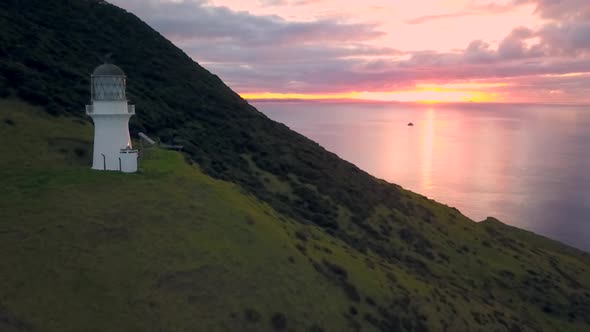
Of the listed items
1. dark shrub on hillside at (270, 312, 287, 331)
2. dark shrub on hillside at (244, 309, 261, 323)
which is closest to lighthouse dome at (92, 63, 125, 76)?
dark shrub on hillside at (244, 309, 261, 323)

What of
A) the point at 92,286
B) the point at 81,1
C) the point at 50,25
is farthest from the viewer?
the point at 81,1

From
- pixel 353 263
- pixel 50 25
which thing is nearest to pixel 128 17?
pixel 50 25

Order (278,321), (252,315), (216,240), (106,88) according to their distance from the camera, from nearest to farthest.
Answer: (252,315) → (278,321) → (216,240) → (106,88)

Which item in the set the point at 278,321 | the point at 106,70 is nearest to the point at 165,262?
the point at 278,321

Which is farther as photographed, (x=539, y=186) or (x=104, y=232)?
(x=539, y=186)

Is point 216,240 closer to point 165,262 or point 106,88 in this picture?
point 165,262

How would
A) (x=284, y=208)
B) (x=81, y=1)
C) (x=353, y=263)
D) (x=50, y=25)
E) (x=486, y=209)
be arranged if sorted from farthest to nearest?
(x=486, y=209) < (x=81, y=1) < (x=50, y=25) < (x=284, y=208) < (x=353, y=263)

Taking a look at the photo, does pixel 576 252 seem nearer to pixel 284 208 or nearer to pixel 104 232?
pixel 284 208
